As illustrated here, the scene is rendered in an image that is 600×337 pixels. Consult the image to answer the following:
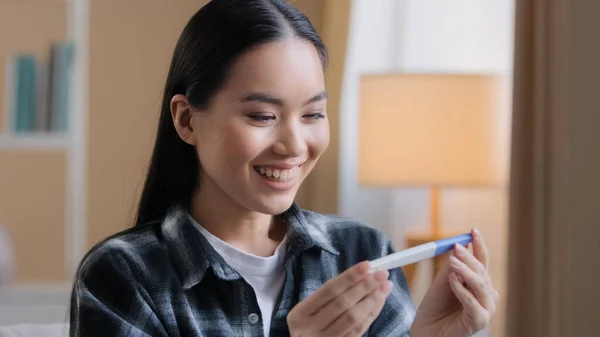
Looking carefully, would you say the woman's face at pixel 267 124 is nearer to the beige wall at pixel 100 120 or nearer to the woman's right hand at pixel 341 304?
the woman's right hand at pixel 341 304

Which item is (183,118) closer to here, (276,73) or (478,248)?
(276,73)

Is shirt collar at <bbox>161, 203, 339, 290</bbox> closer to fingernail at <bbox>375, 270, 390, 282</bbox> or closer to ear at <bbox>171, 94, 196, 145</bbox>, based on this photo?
ear at <bbox>171, 94, 196, 145</bbox>

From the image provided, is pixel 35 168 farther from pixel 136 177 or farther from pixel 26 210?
pixel 136 177

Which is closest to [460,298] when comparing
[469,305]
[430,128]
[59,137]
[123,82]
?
[469,305]

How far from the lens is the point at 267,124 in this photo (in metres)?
1.04

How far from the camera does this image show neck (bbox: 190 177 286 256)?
1119 mm

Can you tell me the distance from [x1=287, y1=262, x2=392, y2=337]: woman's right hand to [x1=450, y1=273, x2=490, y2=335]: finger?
0.10m

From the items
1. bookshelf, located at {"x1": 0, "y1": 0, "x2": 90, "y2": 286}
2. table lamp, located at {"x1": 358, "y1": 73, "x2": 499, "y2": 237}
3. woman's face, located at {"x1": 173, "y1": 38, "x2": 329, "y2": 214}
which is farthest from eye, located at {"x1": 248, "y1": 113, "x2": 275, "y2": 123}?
bookshelf, located at {"x1": 0, "y1": 0, "x2": 90, "y2": 286}

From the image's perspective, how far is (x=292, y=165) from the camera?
105 cm

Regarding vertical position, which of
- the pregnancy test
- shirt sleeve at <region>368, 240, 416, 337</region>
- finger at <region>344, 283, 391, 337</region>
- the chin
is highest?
the chin

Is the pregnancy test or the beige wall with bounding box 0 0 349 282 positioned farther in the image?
the beige wall with bounding box 0 0 349 282

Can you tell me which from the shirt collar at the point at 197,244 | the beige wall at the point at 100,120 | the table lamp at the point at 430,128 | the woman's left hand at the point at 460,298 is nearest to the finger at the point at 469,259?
the woman's left hand at the point at 460,298

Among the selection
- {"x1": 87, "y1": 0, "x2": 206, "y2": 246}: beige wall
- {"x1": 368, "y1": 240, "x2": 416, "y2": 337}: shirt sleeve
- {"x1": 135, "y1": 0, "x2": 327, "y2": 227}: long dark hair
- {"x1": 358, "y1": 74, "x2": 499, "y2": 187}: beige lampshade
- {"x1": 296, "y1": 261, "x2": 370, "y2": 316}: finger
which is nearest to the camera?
{"x1": 296, "y1": 261, "x2": 370, "y2": 316}: finger

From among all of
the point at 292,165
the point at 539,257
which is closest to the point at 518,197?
the point at 539,257
